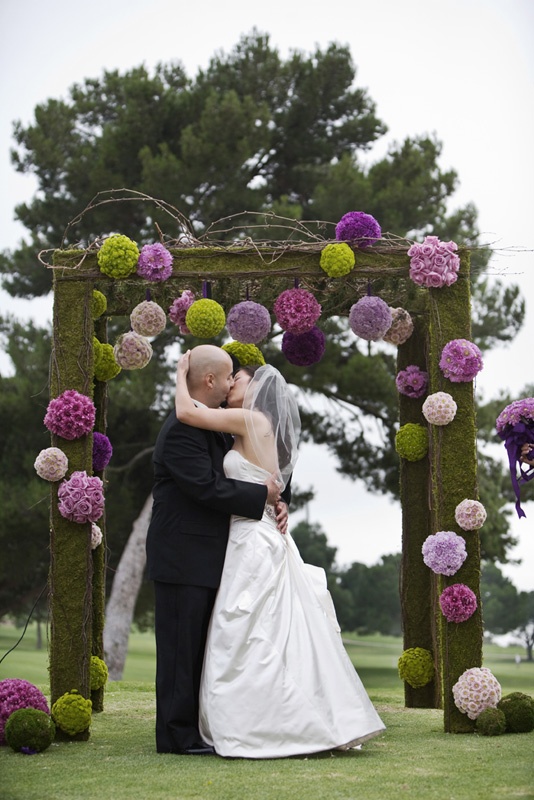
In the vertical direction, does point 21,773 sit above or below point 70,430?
below

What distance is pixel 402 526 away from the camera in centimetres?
703

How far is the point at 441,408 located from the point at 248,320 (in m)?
1.33

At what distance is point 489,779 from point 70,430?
301cm

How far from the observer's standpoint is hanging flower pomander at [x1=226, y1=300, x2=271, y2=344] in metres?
5.96

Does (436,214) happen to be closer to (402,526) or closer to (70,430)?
(402,526)

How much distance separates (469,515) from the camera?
217 inches

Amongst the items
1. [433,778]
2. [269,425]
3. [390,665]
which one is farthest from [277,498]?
[390,665]

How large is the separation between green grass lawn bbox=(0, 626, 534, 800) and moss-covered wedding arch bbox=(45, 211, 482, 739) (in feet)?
1.32

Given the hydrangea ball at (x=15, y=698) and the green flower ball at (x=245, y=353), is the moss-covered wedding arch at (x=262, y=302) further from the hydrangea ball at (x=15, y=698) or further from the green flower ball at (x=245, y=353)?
the green flower ball at (x=245, y=353)

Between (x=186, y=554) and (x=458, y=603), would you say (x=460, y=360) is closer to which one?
(x=458, y=603)

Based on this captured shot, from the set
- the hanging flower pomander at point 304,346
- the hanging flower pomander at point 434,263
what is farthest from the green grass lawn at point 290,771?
the hanging flower pomander at point 434,263

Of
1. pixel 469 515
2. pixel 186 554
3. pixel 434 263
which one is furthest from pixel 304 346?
pixel 186 554

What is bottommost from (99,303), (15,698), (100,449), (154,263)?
(15,698)

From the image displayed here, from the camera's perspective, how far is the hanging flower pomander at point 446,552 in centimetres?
547
